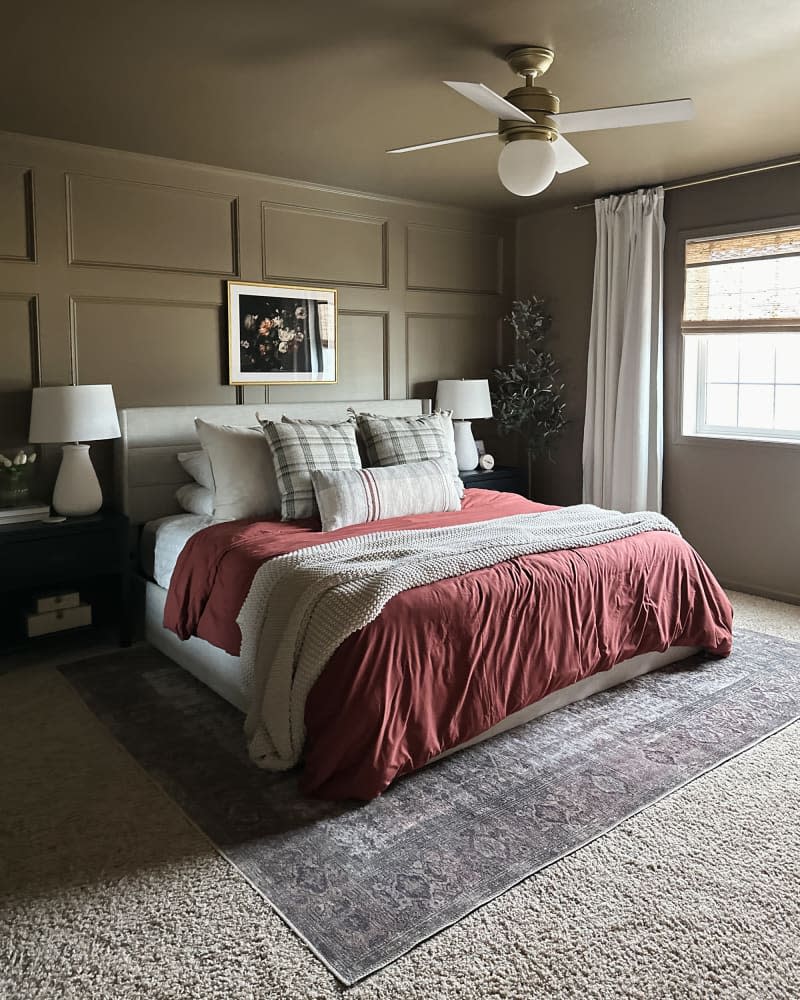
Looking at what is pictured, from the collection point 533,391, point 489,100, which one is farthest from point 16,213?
point 533,391

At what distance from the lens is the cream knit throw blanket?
2.73 metres

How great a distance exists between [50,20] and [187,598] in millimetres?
2187

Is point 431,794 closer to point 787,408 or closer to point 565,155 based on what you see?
point 565,155

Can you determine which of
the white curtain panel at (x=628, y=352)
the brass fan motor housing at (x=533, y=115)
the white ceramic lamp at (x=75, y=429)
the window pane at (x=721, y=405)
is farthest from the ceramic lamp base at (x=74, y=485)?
the window pane at (x=721, y=405)

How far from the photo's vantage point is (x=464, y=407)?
5.48 meters

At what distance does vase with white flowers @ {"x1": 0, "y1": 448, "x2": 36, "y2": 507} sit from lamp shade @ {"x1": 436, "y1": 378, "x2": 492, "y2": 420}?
261 cm

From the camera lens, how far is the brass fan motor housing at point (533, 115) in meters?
3.08

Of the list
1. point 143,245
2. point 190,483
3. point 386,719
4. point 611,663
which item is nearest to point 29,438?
point 190,483

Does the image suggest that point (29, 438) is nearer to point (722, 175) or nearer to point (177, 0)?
point (177, 0)

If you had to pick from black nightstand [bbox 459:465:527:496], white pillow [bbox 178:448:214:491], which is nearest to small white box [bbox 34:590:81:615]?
white pillow [bbox 178:448:214:491]

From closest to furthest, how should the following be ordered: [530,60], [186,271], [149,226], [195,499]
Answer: [530,60] < [195,499] < [149,226] < [186,271]

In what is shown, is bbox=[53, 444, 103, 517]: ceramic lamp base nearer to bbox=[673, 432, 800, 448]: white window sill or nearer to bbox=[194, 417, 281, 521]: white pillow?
bbox=[194, 417, 281, 521]: white pillow

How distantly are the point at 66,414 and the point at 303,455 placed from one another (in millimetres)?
1117

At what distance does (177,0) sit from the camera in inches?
100
